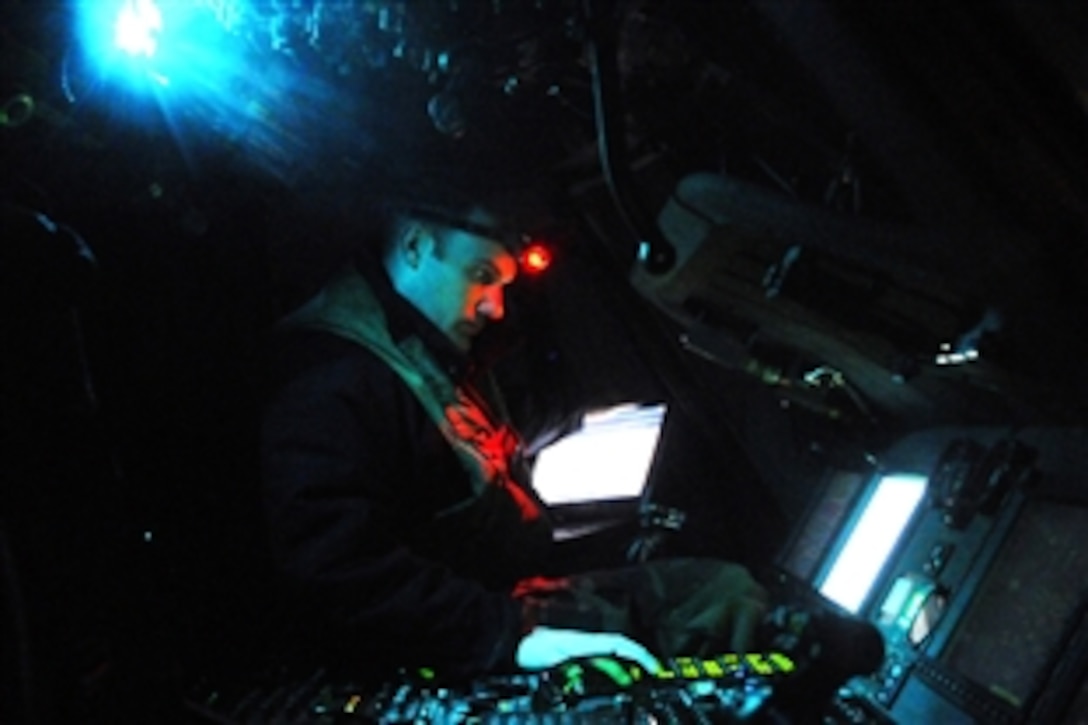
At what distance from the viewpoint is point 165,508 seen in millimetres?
2324

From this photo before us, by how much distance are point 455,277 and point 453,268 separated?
0.10 ft

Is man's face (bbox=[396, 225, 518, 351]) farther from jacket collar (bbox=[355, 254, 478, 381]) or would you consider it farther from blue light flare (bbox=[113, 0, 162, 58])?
blue light flare (bbox=[113, 0, 162, 58])

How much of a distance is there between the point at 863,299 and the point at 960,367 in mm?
331

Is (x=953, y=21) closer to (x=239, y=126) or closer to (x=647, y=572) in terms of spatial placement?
(x=647, y=572)

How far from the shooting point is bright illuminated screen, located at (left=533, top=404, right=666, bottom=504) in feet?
12.7

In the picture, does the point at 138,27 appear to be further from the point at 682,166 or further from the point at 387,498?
the point at 682,166

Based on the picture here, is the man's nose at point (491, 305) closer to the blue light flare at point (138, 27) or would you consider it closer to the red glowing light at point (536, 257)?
the red glowing light at point (536, 257)

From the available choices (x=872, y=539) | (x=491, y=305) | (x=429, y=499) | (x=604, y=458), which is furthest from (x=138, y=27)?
(x=872, y=539)

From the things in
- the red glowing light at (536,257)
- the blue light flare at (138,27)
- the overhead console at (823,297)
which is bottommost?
the blue light flare at (138,27)

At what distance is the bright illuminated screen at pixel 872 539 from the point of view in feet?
8.98

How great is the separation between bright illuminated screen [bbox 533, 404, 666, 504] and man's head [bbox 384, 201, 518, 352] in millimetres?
1175

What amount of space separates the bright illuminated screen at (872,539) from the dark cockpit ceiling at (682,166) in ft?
0.81

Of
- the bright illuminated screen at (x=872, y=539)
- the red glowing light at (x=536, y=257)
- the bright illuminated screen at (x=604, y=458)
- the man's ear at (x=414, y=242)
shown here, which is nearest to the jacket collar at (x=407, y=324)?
the man's ear at (x=414, y=242)

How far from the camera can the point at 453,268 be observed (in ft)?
9.21
